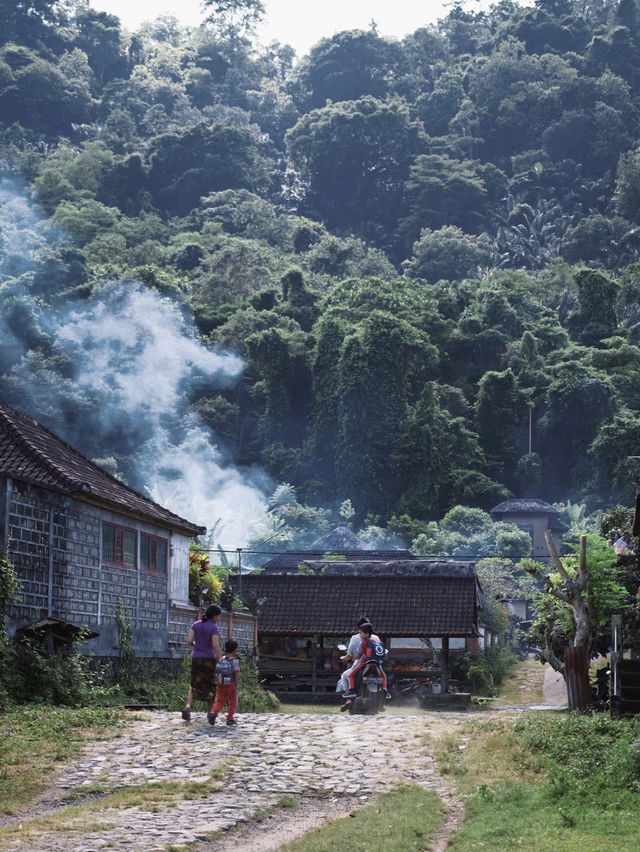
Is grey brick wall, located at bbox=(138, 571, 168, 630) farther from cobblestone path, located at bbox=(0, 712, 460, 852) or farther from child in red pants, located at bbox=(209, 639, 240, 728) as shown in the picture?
child in red pants, located at bbox=(209, 639, 240, 728)

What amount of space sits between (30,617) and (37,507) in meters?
1.95

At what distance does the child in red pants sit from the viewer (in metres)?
17.7

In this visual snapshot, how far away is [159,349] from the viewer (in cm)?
9025

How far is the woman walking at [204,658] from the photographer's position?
59.0ft

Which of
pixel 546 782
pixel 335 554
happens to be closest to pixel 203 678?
pixel 546 782

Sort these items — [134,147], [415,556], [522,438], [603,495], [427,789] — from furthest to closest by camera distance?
[134,147], [522,438], [603,495], [415,556], [427,789]

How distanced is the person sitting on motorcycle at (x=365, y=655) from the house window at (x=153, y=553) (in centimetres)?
761

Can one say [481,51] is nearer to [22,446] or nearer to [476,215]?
[476,215]

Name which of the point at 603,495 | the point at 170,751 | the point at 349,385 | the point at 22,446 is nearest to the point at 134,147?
the point at 349,385

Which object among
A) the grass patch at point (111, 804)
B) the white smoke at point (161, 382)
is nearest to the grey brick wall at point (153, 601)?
the grass patch at point (111, 804)

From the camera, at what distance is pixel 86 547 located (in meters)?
24.7

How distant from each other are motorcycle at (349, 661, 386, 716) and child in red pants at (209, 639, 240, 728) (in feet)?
12.1

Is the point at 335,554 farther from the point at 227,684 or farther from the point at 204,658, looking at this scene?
the point at 227,684

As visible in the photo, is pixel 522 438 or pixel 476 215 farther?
pixel 476 215
